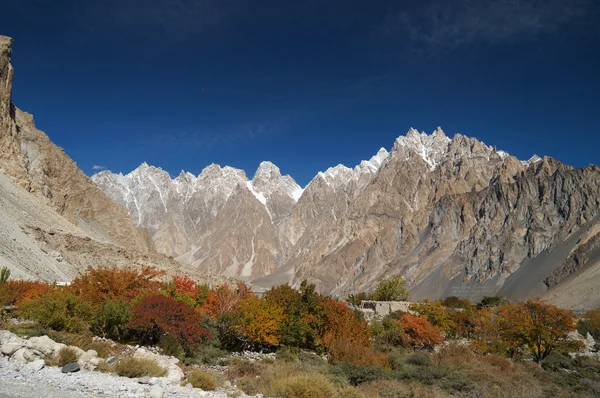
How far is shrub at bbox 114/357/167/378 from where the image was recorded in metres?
13.4

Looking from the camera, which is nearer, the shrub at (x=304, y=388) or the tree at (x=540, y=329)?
the shrub at (x=304, y=388)

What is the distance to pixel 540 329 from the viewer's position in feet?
98.2

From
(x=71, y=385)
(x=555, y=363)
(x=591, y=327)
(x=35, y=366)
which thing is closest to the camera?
(x=71, y=385)

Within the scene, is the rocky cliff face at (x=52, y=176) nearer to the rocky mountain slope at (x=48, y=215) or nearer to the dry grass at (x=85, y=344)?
the rocky mountain slope at (x=48, y=215)

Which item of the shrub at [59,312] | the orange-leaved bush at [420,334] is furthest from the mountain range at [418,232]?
the orange-leaved bush at [420,334]

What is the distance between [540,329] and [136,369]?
86.5 feet

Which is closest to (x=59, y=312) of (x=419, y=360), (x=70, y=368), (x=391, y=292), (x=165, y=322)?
(x=165, y=322)

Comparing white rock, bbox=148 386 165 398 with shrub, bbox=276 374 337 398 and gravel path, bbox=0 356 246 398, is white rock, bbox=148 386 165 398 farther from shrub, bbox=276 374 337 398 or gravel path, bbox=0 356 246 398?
shrub, bbox=276 374 337 398

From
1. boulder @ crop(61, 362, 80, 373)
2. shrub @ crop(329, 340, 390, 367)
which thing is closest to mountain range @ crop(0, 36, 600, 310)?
shrub @ crop(329, 340, 390, 367)

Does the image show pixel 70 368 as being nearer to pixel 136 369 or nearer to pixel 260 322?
pixel 136 369

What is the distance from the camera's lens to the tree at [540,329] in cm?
3005

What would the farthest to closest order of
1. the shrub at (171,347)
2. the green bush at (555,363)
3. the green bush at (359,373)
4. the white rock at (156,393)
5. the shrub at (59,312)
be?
the green bush at (555,363) < the shrub at (171,347) < the green bush at (359,373) < the shrub at (59,312) < the white rock at (156,393)

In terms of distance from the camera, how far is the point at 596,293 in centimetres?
7619

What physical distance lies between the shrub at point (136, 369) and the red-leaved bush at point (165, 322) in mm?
5127
